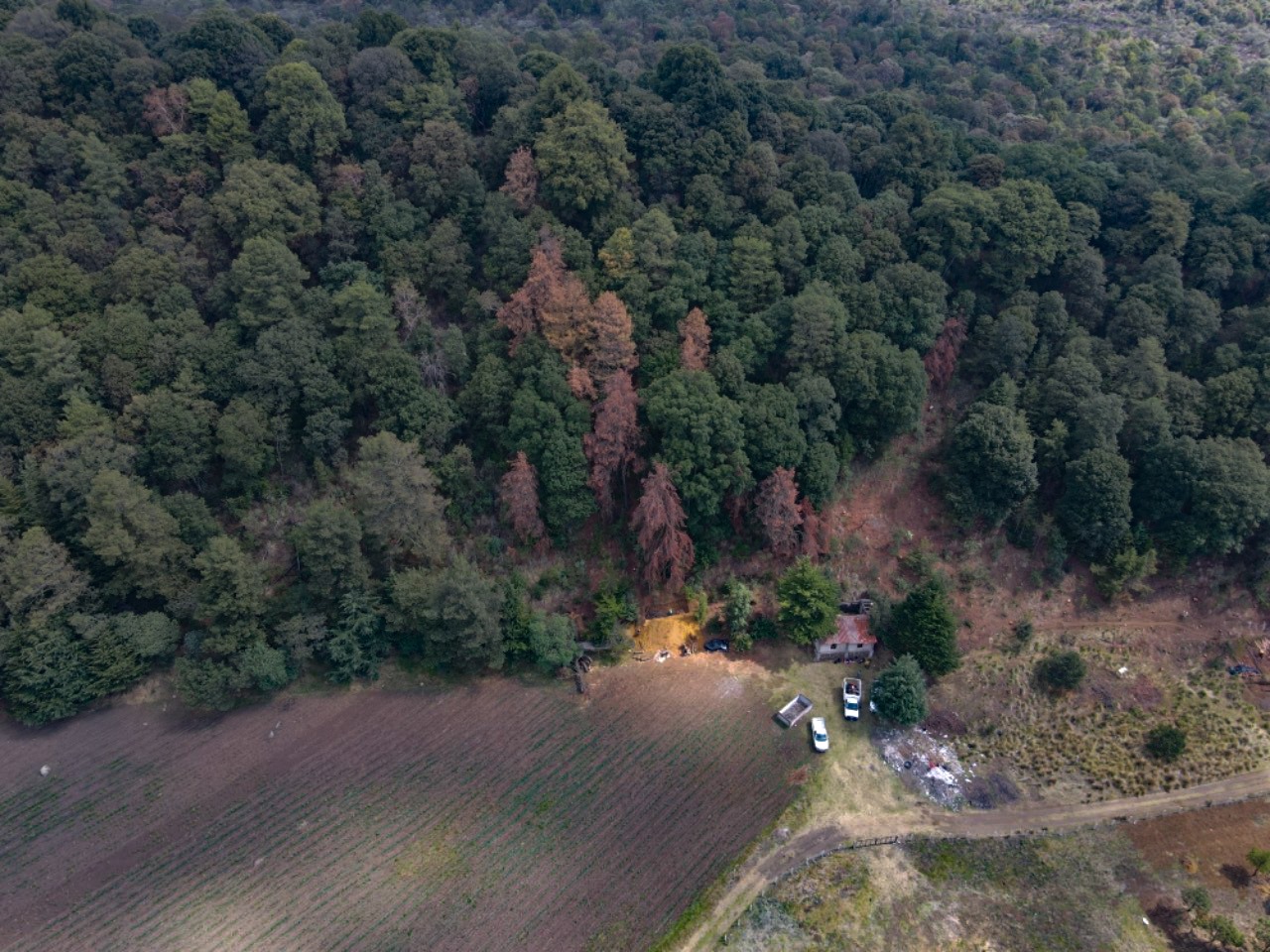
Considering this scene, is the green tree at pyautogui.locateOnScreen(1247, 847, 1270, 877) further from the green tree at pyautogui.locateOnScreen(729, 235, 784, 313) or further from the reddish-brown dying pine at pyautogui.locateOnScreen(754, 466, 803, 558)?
the green tree at pyautogui.locateOnScreen(729, 235, 784, 313)

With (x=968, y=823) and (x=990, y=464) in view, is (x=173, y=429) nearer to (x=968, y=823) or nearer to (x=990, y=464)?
(x=968, y=823)

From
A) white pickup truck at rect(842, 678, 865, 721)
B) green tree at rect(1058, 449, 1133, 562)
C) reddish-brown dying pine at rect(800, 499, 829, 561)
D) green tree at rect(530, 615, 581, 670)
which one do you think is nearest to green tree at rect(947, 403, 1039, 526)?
green tree at rect(1058, 449, 1133, 562)

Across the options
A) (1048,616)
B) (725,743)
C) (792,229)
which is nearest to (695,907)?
(725,743)

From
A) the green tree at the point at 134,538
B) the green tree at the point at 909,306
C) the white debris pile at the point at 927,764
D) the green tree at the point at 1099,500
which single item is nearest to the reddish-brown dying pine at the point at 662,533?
the white debris pile at the point at 927,764

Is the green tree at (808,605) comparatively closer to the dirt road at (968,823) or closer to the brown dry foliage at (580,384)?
the dirt road at (968,823)

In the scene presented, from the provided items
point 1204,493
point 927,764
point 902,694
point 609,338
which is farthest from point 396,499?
point 1204,493

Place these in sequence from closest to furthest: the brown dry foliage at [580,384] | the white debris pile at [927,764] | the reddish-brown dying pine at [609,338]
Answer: the white debris pile at [927,764] → the brown dry foliage at [580,384] → the reddish-brown dying pine at [609,338]

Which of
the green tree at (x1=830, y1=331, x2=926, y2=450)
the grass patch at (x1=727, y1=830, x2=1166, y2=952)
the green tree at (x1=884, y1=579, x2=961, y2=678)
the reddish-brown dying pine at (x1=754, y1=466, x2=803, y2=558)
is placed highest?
the green tree at (x1=830, y1=331, x2=926, y2=450)
